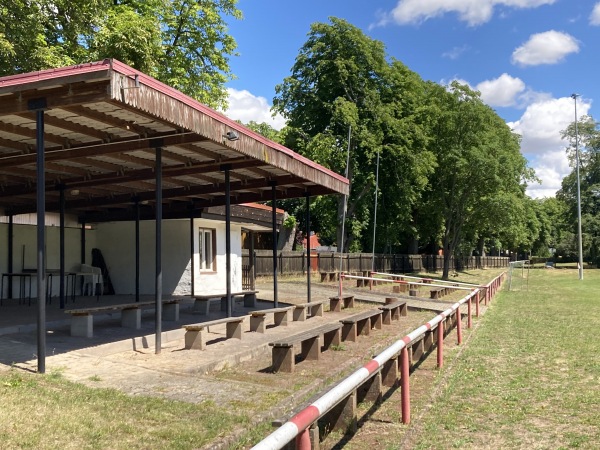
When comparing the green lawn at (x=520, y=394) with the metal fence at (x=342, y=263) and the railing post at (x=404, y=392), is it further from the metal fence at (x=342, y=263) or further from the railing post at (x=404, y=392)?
the metal fence at (x=342, y=263)

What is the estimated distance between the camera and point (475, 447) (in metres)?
5.19

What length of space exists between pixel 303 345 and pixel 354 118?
24229 mm

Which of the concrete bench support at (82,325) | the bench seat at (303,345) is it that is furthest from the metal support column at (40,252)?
the bench seat at (303,345)

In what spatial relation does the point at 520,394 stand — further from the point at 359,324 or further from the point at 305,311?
the point at 305,311

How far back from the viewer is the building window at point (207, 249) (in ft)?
59.1

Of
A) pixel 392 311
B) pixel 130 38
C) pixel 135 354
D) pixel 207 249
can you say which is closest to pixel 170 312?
pixel 135 354

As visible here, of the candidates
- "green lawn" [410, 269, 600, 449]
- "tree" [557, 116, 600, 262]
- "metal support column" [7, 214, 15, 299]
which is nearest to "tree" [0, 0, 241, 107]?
"metal support column" [7, 214, 15, 299]

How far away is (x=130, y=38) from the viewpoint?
57.8 feet

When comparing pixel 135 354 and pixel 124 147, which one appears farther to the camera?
pixel 124 147

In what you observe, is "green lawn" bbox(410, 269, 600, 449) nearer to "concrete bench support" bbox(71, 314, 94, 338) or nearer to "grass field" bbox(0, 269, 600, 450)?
"grass field" bbox(0, 269, 600, 450)

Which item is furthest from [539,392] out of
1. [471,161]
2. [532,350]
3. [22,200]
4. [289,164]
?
[471,161]

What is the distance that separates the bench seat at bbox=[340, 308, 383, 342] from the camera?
1091cm

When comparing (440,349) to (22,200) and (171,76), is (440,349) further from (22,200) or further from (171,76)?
(171,76)

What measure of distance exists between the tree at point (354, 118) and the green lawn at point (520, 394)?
20083mm
